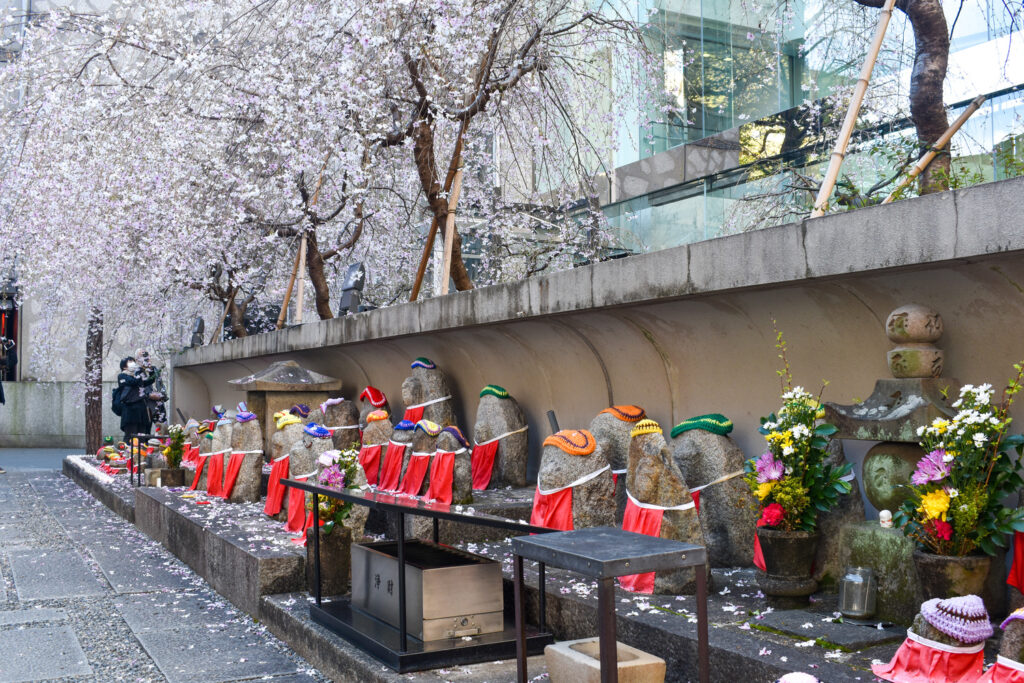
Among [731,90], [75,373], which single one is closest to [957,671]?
[731,90]

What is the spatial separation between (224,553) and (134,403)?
11111 mm

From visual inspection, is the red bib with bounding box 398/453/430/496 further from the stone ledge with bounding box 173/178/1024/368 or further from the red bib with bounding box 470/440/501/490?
the stone ledge with bounding box 173/178/1024/368

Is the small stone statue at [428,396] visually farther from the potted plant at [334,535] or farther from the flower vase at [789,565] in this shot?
the flower vase at [789,565]

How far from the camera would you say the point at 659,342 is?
6.43m

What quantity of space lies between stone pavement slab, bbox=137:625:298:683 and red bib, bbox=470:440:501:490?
2.37 m

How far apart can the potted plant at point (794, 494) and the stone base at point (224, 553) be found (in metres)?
3.25

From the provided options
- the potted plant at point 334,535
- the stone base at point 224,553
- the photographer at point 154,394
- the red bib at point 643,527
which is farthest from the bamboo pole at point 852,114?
the photographer at point 154,394

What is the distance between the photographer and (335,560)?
6.20 meters

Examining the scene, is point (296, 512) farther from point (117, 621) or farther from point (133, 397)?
point (133, 397)

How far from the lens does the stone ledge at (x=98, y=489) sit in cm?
1148

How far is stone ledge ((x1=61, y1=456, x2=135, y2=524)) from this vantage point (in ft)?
37.7

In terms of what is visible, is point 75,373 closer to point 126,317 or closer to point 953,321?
point 126,317

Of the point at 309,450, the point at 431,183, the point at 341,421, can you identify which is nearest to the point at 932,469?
the point at 309,450

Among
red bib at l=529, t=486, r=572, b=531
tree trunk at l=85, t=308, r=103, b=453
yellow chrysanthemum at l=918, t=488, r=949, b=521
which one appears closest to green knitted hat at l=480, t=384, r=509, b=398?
red bib at l=529, t=486, r=572, b=531
